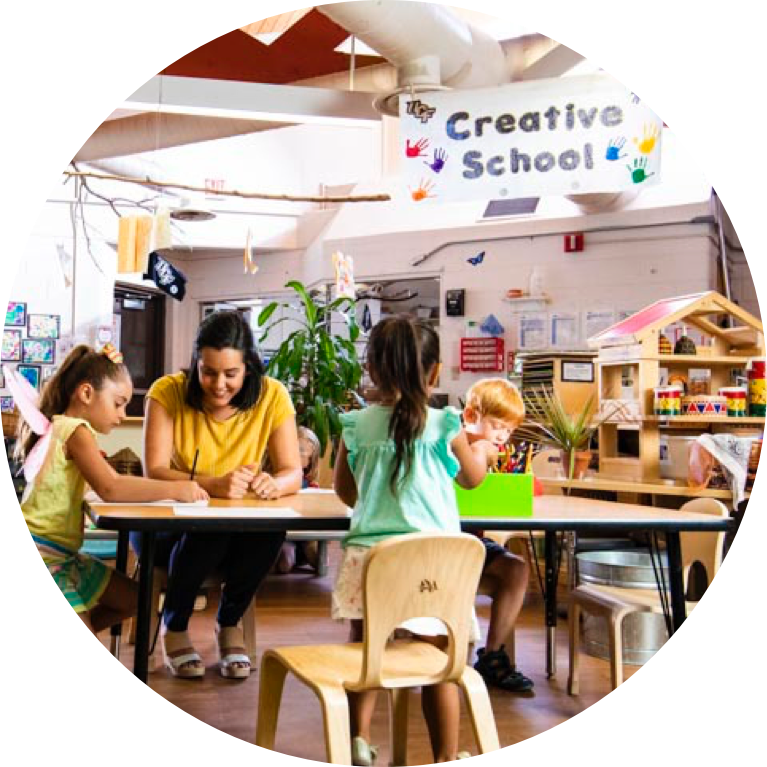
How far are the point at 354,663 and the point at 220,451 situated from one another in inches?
46.4

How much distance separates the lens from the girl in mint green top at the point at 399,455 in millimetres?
2357

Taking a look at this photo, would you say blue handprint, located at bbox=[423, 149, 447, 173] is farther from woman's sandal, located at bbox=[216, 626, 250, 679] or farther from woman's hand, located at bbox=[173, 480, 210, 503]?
woman's sandal, located at bbox=[216, 626, 250, 679]

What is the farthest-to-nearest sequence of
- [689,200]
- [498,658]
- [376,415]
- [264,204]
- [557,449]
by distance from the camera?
1. [264,204]
2. [689,200]
3. [557,449]
4. [498,658]
5. [376,415]

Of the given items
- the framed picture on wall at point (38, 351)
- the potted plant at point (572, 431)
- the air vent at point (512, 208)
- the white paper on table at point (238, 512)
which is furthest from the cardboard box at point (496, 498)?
the framed picture on wall at point (38, 351)

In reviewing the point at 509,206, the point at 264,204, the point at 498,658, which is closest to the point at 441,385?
the point at 509,206

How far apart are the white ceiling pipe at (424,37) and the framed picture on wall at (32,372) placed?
461 cm

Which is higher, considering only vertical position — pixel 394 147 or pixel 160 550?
pixel 394 147

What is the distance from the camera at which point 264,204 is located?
955cm

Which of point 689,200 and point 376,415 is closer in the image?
point 376,415

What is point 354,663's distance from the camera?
211cm

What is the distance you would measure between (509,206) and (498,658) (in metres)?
5.09

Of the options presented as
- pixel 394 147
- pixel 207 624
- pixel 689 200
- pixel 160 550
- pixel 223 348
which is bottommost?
pixel 207 624

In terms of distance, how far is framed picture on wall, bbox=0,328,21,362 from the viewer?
26.0 ft

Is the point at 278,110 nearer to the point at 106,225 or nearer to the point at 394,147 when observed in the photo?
the point at 394,147
